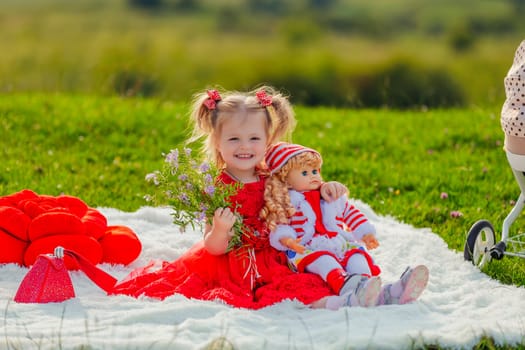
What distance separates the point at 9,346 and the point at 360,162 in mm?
4079

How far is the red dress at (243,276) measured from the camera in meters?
3.56

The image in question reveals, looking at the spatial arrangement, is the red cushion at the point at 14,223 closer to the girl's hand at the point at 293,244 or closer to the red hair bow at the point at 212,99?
the red hair bow at the point at 212,99

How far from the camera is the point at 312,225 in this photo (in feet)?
12.3

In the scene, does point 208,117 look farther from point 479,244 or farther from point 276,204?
point 479,244

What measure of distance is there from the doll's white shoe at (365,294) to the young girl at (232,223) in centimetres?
16

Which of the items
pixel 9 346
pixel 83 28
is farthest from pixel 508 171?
pixel 83 28

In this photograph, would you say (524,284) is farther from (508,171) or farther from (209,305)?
(508,171)

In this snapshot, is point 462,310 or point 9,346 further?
point 462,310

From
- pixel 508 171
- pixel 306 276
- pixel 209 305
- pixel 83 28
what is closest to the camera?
pixel 209 305

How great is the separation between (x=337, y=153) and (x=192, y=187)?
3.44 meters

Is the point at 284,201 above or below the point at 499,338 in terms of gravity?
above

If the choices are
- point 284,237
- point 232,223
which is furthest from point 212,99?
point 284,237

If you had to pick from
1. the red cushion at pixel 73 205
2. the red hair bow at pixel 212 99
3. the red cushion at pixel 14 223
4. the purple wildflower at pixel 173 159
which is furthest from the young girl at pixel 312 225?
the red cushion at pixel 14 223

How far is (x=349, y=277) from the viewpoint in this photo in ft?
11.6
